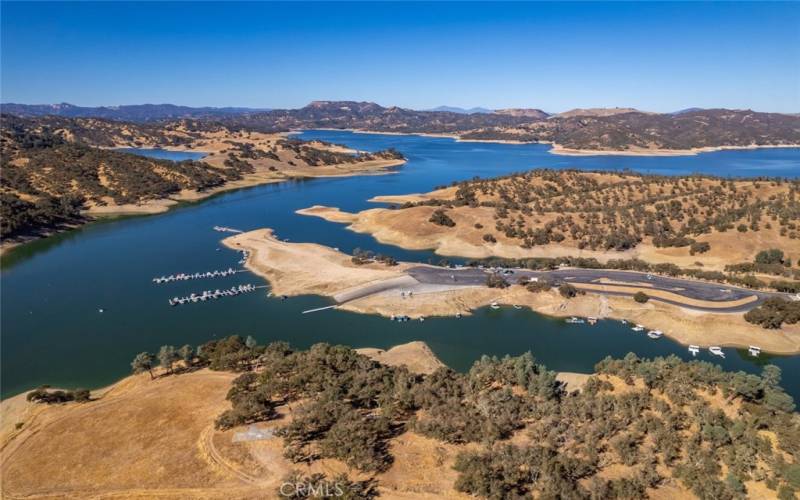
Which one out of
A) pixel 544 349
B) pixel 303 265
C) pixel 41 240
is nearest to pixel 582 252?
pixel 544 349

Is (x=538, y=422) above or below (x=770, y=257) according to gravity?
below

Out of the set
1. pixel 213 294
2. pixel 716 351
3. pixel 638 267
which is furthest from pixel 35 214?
pixel 716 351

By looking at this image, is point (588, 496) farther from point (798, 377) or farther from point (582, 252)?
point (582, 252)

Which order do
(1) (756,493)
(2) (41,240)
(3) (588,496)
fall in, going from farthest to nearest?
(2) (41,240), (1) (756,493), (3) (588,496)

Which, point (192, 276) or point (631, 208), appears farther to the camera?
point (631, 208)

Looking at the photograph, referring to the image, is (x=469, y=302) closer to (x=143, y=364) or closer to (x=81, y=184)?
(x=143, y=364)

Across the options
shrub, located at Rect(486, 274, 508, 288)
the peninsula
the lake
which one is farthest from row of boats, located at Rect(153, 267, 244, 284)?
the peninsula

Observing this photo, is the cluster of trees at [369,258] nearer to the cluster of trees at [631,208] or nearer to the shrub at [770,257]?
the cluster of trees at [631,208]

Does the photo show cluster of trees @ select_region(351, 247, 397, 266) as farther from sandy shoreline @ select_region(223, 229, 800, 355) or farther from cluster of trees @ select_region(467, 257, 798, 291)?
cluster of trees @ select_region(467, 257, 798, 291)
